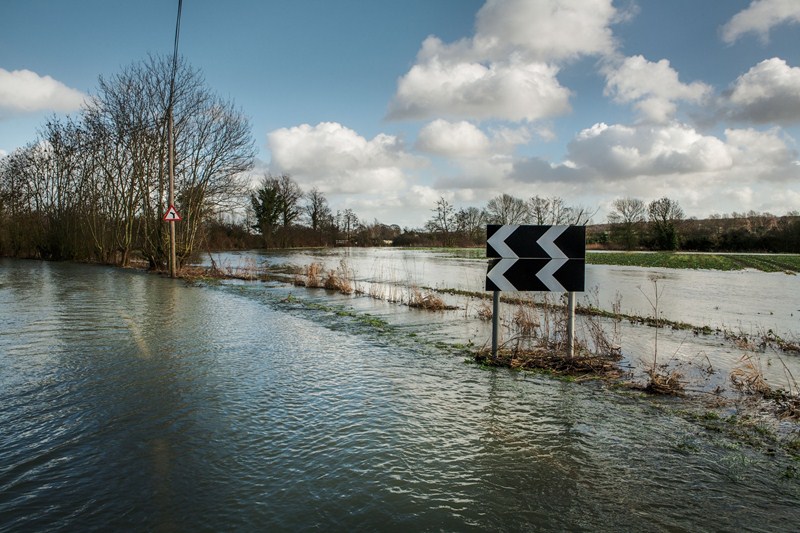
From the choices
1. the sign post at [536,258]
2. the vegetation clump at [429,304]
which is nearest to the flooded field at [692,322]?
the vegetation clump at [429,304]

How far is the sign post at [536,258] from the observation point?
20.1 feet

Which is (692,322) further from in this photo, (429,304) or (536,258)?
(536,258)

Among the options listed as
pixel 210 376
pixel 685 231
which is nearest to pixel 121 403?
pixel 210 376

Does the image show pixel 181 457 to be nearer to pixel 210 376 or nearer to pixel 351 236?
pixel 210 376

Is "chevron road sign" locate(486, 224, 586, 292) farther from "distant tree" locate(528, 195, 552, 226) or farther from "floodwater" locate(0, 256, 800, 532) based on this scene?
"distant tree" locate(528, 195, 552, 226)

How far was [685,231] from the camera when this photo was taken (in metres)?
68.1

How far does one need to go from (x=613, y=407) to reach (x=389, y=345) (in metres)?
3.86

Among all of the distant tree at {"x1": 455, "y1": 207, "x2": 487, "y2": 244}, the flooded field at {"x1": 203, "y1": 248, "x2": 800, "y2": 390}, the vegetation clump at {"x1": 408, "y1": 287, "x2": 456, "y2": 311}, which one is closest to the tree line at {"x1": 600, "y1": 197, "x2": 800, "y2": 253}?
the distant tree at {"x1": 455, "y1": 207, "x2": 487, "y2": 244}

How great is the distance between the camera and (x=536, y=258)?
6.21 m

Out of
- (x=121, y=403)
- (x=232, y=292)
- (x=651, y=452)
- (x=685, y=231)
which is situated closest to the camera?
(x=651, y=452)

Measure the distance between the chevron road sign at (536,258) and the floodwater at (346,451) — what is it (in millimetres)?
1219

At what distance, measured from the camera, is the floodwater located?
280 centimetres

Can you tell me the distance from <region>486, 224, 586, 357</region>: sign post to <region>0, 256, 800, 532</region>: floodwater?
1209 mm

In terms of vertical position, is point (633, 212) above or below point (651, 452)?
above
